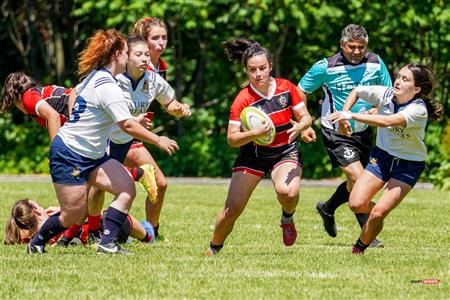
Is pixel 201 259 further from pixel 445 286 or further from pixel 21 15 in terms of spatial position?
pixel 21 15

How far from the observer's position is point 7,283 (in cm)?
727

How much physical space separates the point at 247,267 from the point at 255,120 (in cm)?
130

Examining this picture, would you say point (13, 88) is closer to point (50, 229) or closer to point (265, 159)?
point (50, 229)

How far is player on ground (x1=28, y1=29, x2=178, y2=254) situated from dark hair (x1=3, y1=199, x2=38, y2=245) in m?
0.96

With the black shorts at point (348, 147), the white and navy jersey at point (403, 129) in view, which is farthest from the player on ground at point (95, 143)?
the black shorts at point (348, 147)

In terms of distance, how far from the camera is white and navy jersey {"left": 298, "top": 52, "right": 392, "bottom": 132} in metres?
10.7

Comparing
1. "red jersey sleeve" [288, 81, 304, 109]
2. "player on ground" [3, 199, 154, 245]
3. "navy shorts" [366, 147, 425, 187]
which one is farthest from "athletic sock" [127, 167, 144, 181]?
"navy shorts" [366, 147, 425, 187]

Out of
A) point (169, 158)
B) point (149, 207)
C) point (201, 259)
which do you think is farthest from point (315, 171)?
point (201, 259)

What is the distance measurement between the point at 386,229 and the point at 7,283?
5.57 m

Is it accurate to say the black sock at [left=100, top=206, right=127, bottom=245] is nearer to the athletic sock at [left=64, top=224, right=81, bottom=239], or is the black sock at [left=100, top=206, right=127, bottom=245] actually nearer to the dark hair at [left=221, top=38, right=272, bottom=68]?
the athletic sock at [left=64, top=224, right=81, bottom=239]

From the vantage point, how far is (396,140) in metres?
8.94

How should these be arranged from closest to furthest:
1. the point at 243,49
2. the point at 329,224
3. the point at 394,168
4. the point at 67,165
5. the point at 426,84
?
the point at 67,165 → the point at 426,84 → the point at 394,168 → the point at 243,49 → the point at 329,224

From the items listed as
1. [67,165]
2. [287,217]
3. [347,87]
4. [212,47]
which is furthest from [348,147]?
[212,47]

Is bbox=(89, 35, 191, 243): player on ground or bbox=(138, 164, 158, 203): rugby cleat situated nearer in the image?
bbox=(89, 35, 191, 243): player on ground
